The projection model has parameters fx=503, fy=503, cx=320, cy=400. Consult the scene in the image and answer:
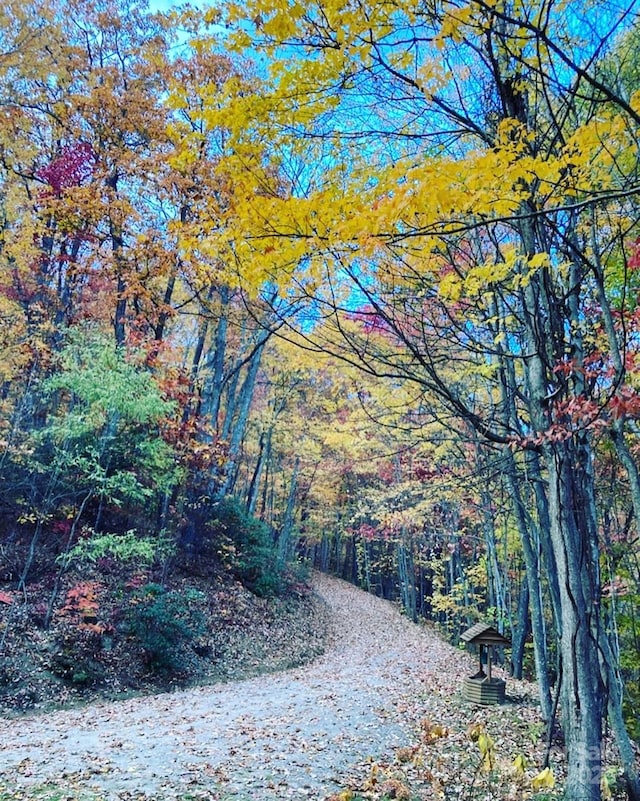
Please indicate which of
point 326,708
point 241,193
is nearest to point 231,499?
point 326,708

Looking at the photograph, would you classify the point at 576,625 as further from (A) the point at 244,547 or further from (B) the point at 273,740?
(A) the point at 244,547

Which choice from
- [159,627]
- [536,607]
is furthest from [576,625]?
[159,627]

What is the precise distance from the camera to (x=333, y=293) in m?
3.54

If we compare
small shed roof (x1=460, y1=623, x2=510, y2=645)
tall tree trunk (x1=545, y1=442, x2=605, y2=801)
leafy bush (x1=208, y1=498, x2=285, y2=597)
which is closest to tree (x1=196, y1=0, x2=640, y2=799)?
tall tree trunk (x1=545, y1=442, x2=605, y2=801)

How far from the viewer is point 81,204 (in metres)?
10.1

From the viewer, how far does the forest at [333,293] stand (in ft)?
9.98

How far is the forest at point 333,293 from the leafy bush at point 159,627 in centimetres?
5

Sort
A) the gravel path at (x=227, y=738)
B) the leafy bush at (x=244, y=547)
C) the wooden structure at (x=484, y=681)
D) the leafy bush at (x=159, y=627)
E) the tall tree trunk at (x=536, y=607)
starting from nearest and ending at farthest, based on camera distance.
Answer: the gravel path at (x=227, y=738) → the tall tree trunk at (x=536, y=607) → the wooden structure at (x=484, y=681) → the leafy bush at (x=159, y=627) → the leafy bush at (x=244, y=547)

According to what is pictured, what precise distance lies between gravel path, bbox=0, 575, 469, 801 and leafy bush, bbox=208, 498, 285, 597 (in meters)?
3.79

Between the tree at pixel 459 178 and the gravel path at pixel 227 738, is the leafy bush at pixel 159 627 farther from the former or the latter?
the tree at pixel 459 178

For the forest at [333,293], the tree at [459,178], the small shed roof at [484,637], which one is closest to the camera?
the tree at [459,178]

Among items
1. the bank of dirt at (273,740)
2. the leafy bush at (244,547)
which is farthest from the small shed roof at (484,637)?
the leafy bush at (244,547)

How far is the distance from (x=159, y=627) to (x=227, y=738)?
3.59 m

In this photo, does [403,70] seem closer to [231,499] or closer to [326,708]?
[326,708]
